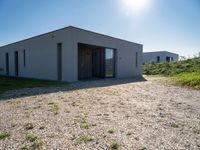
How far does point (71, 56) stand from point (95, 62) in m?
4.79

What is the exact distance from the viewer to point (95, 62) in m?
15.7

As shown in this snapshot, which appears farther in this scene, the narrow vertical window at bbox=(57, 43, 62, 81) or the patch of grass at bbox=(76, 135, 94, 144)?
the narrow vertical window at bbox=(57, 43, 62, 81)

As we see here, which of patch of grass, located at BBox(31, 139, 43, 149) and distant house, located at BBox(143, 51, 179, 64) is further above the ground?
distant house, located at BBox(143, 51, 179, 64)

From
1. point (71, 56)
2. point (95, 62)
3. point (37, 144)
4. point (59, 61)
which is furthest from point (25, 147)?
point (95, 62)

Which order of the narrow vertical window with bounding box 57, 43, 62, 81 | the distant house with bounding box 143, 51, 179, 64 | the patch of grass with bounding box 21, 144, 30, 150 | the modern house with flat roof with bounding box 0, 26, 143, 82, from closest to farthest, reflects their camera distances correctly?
the patch of grass with bounding box 21, 144, 30, 150 → the modern house with flat roof with bounding box 0, 26, 143, 82 → the narrow vertical window with bounding box 57, 43, 62, 81 → the distant house with bounding box 143, 51, 179, 64

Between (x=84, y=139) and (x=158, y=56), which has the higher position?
(x=158, y=56)

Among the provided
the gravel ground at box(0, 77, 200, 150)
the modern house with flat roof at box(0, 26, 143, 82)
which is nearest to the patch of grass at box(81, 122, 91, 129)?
the gravel ground at box(0, 77, 200, 150)

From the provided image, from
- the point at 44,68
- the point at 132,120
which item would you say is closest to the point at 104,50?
the point at 44,68

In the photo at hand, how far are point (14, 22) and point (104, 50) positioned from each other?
7.29 metres

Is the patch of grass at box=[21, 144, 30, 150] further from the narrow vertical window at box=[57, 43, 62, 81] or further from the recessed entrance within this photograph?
the recessed entrance

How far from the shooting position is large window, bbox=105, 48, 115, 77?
14820mm

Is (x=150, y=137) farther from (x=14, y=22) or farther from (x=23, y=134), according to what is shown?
(x=14, y=22)

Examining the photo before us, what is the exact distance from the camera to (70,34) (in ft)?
36.3

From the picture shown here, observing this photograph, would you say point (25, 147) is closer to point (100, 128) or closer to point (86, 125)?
point (86, 125)
